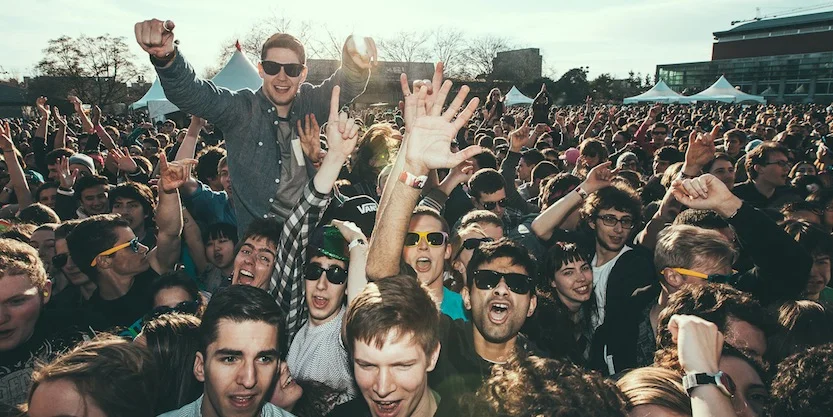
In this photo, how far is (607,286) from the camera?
3.51 metres

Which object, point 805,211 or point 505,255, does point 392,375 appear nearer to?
point 505,255

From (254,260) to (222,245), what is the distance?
3.28 ft

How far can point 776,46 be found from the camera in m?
60.9

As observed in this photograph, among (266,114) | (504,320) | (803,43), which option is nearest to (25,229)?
(266,114)

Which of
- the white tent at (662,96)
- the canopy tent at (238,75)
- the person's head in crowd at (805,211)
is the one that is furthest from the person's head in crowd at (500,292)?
the white tent at (662,96)

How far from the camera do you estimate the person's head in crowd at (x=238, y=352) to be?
211 centimetres

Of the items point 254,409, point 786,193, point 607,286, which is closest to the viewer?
point 254,409

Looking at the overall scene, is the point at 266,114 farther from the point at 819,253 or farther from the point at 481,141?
the point at 481,141

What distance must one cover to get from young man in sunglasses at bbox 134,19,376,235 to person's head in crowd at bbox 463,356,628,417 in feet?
6.54

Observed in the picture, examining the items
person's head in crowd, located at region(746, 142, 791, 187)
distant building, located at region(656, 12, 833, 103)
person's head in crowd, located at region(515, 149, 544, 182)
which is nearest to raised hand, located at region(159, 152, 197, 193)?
person's head in crowd, located at region(515, 149, 544, 182)

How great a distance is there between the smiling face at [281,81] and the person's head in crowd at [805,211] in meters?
3.91

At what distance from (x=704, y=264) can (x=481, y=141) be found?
6.93 meters

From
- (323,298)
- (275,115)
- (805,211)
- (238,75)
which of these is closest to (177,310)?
(323,298)

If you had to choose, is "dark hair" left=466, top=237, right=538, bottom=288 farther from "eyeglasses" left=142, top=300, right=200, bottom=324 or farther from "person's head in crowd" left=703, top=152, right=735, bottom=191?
"person's head in crowd" left=703, top=152, right=735, bottom=191
